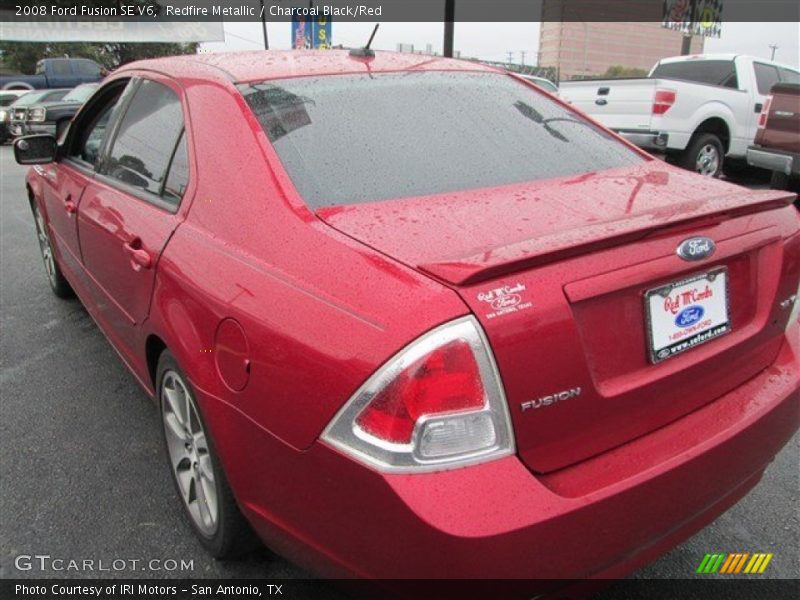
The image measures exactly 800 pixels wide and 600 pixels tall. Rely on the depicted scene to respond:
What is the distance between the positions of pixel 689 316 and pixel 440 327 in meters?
0.74

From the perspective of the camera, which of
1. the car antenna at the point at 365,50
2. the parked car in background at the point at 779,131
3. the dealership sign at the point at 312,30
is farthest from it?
the dealership sign at the point at 312,30

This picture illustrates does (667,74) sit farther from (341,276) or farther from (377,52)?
(341,276)

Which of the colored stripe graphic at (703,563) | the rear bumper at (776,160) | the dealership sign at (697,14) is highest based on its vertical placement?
the dealership sign at (697,14)

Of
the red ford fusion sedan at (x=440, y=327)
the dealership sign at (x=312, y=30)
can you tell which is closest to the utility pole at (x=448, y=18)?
the dealership sign at (x=312, y=30)

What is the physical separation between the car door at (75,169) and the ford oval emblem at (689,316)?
8.95 feet

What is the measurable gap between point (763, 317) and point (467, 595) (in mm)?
1217

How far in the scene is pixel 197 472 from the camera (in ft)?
7.61

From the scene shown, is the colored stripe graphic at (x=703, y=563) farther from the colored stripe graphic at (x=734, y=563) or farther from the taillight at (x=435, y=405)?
the taillight at (x=435, y=405)

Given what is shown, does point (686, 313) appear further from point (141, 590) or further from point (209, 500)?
point (141, 590)

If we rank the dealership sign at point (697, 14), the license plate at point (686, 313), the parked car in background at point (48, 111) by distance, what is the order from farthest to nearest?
the dealership sign at point (697, 14)
the parked car in background at point (48, 111)
the license plate at point (686, 313)

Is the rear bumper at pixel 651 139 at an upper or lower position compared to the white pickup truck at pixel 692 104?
lower

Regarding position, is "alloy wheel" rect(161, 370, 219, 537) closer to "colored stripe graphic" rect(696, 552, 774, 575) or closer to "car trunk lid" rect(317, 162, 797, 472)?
"car trunk lid" rect(317, 162, 797, 472)

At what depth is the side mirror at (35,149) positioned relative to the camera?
3787 mm

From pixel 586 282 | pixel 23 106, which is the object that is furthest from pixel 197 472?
pixel 23 106
